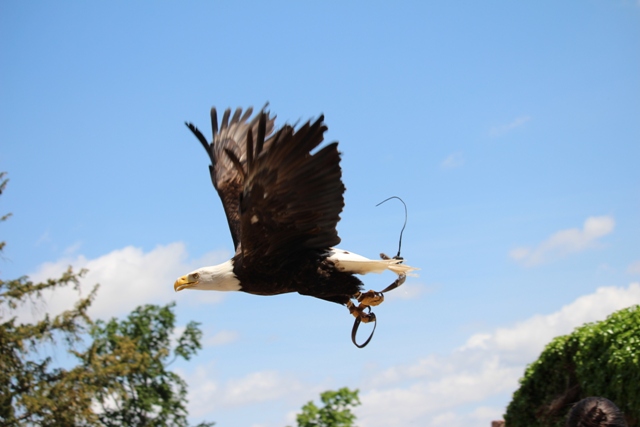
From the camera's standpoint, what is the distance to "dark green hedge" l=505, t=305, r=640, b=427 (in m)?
6.34

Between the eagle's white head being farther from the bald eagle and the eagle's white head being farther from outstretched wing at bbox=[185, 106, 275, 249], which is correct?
outstretched wing at bbox=[185, 106, 275, 249]

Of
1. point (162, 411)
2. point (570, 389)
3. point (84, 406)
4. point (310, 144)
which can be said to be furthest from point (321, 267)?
point (162, 411)

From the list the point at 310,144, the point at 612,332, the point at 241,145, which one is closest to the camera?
the point at 310,144

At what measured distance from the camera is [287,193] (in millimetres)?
4293

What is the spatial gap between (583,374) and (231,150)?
3744 mm

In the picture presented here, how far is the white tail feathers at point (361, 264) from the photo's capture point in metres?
4.47

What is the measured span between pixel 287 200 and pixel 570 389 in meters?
4.25

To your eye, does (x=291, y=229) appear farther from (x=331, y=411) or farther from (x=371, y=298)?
(x=331, y=411)

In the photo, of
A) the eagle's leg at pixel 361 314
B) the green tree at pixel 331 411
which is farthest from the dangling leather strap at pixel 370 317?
the green tree at pixel 331 411

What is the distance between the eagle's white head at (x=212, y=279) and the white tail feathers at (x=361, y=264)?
21.8 inches

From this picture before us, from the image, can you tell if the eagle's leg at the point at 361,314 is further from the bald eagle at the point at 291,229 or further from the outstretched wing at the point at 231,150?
the outstretched wing at the point at 231,150

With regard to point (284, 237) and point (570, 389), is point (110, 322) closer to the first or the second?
point (570, 389)

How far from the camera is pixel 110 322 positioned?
67.1ft

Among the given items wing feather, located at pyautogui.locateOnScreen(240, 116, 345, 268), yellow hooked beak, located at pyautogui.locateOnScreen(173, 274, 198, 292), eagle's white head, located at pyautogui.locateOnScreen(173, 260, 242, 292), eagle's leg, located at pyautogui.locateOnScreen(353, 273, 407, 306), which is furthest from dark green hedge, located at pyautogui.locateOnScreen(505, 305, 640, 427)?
yellow hooked beak, located at pyautogui.locateOnScreen(173, 274, 198, 292)
